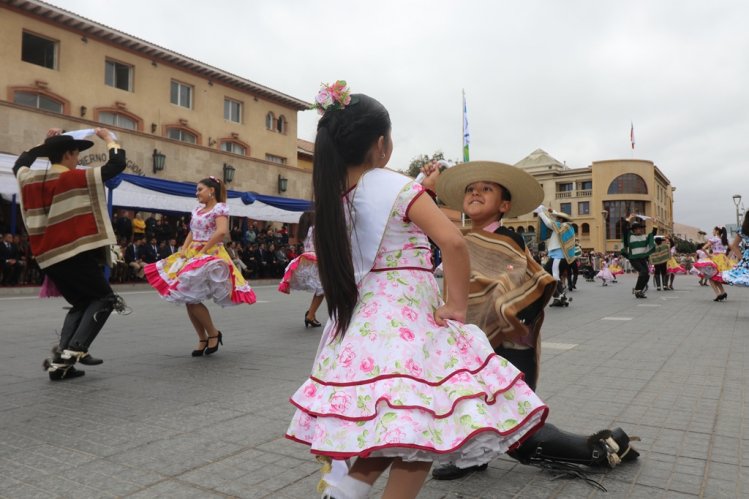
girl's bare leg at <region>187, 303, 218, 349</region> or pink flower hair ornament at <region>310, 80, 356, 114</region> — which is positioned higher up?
pink flower hair ornament at <region>310, 80, 356, 114</region>

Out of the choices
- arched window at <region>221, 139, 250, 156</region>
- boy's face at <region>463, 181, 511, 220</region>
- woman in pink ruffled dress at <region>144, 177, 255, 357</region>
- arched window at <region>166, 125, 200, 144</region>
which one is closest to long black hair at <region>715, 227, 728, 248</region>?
woman in pink ruffled dress at <region>144, 177, 255, 357</region>

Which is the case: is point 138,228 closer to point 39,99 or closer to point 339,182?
point 39,99

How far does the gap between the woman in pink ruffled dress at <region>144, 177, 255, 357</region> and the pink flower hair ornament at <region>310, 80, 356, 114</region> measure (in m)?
3.93

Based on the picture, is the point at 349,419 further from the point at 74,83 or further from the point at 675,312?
the point at 74,83

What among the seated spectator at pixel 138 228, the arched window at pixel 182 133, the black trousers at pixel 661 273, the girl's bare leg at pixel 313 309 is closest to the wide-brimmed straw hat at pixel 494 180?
the girl's bare leg at pixel 313 309

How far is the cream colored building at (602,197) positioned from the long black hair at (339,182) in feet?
225

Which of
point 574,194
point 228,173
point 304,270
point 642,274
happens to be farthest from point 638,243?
point 574,194

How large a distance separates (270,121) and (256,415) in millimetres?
31486

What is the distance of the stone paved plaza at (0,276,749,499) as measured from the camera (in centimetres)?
265

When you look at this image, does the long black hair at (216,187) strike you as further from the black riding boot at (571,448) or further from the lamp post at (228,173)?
the lamp post at (228,173)

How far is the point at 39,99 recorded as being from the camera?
23.0 m

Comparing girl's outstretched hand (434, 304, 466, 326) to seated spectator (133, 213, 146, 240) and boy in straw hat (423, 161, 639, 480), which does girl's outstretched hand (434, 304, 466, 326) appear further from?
seated spectator (133, 213, 146, 240)

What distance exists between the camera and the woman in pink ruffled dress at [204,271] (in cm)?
568

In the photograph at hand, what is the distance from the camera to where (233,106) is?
31.5 m
